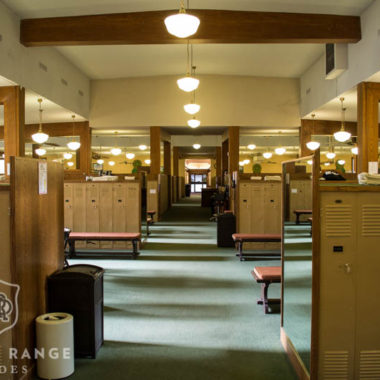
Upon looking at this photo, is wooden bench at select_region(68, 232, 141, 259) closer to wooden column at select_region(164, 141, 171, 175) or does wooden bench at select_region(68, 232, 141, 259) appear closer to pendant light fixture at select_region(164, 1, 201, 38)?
pendant light fixture at select_region(164, 1, 201, 38)

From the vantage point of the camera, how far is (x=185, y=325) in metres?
4.00

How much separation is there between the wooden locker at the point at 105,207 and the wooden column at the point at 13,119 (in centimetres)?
181

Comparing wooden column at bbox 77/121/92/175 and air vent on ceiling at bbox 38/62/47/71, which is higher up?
air vent on ceiling at bbox 38/62/47/71

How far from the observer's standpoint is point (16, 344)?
→ 272 cm

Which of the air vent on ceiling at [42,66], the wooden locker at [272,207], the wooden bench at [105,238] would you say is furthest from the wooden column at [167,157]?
the wooden bench at [105,238]

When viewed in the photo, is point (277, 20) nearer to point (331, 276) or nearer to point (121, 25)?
point (121, 25)

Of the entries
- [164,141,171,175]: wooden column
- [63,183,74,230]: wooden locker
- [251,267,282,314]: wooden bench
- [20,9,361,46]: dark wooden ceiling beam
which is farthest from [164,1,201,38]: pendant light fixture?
[164,141,171,175]: wooden column

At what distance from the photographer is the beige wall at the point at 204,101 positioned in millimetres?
13359

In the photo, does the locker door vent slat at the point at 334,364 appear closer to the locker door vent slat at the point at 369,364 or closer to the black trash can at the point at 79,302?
the locker door vent slat at the point at 369,364

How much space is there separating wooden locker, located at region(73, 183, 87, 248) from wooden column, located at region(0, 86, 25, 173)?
1.35m

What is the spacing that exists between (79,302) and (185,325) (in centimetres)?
126

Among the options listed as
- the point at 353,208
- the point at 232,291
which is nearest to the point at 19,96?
the point at 232,291

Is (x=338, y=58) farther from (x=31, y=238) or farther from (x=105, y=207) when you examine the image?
(x=31, y=238)

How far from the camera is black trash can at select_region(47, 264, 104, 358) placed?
319cm
